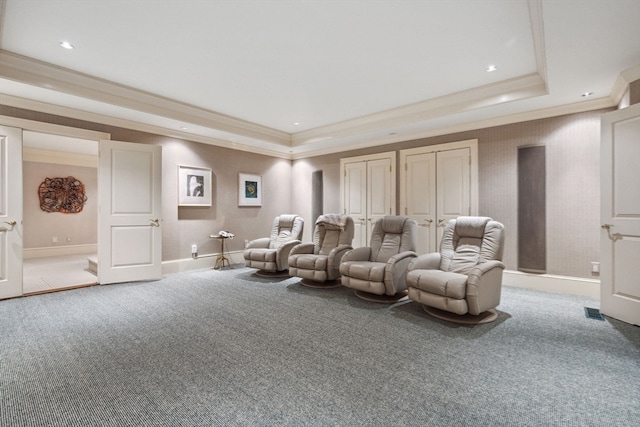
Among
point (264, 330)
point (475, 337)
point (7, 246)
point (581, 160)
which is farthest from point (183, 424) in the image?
point (581, 160)

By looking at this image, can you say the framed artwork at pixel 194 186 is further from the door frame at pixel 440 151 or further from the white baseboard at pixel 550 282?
the door frame at pixel 440 151

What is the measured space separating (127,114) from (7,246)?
2211mm

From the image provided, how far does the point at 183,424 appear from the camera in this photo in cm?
154

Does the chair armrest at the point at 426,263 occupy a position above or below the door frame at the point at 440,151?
below

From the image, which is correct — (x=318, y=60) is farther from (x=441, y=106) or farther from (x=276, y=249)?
(x=276, y=249)

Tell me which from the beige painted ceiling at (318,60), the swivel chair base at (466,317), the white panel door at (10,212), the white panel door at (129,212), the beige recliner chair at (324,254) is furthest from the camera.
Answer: the white panel door at (129,212)

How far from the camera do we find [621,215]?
3018 millimetres

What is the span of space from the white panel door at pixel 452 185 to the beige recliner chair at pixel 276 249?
242 centimetres

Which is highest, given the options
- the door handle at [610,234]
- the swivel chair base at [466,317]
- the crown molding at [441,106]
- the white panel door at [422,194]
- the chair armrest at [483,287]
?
the crown molding at [441,106]

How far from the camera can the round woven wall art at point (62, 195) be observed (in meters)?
7.07

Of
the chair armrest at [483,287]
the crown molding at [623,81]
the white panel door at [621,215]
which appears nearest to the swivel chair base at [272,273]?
the chair armrest at [483,287]

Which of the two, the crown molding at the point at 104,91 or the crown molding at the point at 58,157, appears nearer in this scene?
the crown molding at the point at 104,91

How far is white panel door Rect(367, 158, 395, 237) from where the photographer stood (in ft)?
18.7

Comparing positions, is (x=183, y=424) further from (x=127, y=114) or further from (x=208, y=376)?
(x=127, y=114)
